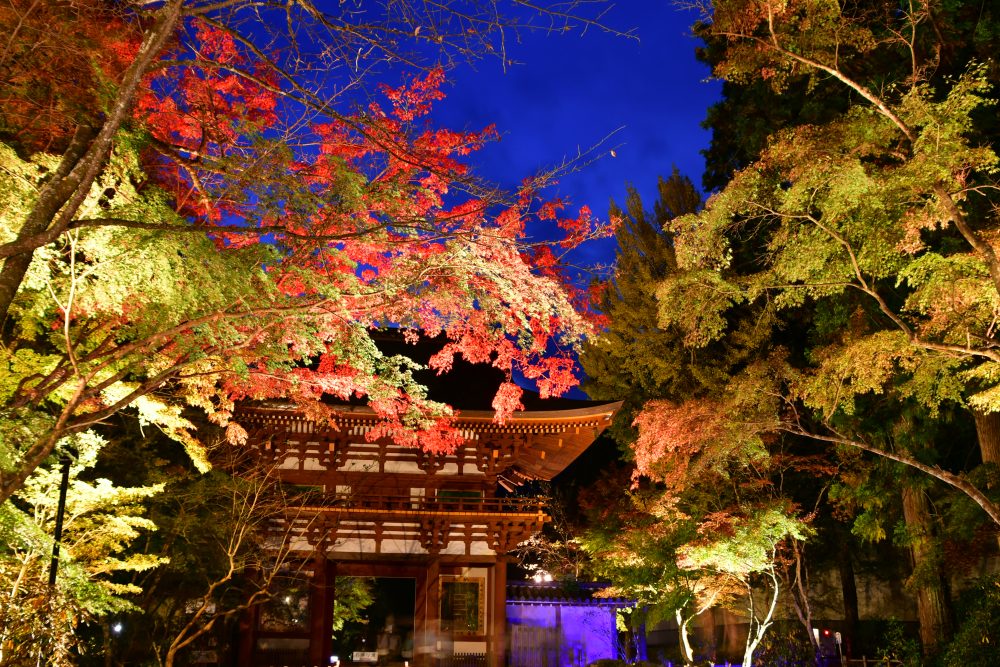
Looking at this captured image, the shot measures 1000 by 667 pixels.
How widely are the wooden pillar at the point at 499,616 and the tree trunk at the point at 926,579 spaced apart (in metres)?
6.67

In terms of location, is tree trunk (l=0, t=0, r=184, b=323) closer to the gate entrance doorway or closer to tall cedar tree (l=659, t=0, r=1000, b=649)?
tall cedar tree (l=659, t=0, r=1000, b=649)

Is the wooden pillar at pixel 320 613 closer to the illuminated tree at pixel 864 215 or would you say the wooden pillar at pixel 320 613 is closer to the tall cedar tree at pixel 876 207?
the tall cedar tree at pixel 876 207

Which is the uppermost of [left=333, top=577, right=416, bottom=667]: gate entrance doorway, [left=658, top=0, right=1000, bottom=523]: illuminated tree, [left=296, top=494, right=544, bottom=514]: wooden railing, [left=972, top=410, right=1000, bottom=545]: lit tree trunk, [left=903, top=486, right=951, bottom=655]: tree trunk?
[left=658, top=0, right=1000, bottom=523]: illuminated tree

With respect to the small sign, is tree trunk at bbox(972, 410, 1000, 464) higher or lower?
higher

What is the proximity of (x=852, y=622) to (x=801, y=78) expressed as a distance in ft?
39.6

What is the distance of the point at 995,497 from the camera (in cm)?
963

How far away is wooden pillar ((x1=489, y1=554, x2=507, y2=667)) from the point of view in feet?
42.6

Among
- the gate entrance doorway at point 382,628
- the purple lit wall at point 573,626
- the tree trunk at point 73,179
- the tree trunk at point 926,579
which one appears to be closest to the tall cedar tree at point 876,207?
the tree trunk at point 926,579

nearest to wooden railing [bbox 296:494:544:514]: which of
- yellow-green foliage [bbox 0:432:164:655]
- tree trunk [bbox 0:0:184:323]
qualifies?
yellow-green foliage [bbox 0:432:164:655]

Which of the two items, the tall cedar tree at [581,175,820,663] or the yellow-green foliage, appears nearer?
the yellow-green foliage

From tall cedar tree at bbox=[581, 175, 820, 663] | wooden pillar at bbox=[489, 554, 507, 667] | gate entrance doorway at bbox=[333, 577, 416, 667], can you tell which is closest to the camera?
tall cedar tree at bbox=[581, 175, 820, 663]

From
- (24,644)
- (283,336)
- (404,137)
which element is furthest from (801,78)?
(24,644)

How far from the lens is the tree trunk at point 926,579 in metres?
10.7

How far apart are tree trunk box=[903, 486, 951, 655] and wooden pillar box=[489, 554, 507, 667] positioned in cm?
667
